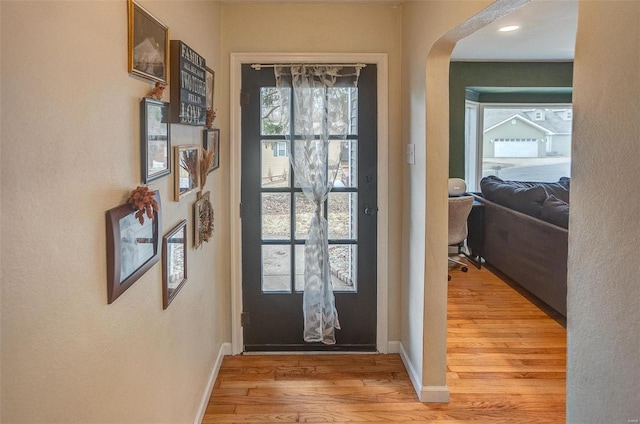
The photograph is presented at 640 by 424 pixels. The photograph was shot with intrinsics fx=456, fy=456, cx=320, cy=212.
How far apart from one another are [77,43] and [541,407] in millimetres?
2689

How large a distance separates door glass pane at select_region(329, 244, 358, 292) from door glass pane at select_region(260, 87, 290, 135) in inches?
33.9

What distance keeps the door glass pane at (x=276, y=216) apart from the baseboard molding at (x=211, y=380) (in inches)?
31.4

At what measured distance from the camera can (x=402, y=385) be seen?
8.95 feet

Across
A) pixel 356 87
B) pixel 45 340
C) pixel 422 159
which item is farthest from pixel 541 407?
pixel 45 340

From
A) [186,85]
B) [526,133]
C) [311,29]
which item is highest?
[311,29]

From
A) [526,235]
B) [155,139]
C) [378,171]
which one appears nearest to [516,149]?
[526,235]

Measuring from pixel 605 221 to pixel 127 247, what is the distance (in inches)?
47.9

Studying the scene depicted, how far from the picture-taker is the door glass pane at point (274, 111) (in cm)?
295

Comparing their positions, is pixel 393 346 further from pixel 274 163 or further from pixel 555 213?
pixel 555 213

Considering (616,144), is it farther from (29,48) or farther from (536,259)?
(536,259)

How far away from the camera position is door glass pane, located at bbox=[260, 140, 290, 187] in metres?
2.99

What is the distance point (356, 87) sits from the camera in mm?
2953

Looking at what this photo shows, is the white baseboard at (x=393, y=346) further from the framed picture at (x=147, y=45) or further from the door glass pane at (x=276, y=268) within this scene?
the framed picture at (x=147, y=45)

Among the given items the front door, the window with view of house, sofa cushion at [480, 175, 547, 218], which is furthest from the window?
the window with view of house
